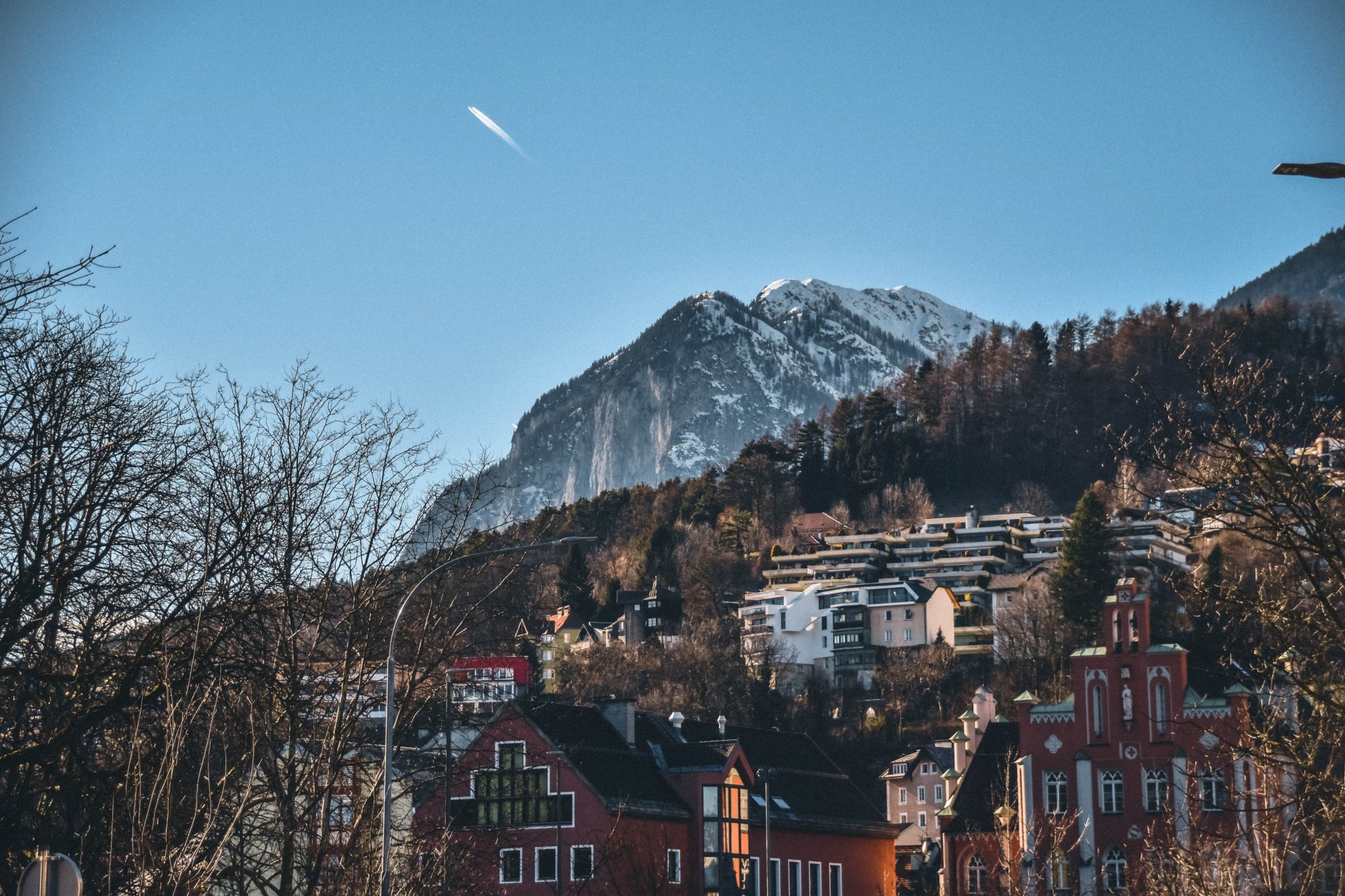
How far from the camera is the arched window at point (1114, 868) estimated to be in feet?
254

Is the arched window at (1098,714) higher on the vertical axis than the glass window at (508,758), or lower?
higher

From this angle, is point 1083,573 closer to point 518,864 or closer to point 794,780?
point 794,780

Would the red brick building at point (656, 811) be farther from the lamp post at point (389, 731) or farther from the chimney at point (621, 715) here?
the lamp post at point (389, 731)

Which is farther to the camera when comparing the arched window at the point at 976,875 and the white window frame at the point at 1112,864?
the arched window at the point at 976,875

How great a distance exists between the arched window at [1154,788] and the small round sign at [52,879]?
70.0 metres

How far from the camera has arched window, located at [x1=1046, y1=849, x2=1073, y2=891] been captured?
197 ft

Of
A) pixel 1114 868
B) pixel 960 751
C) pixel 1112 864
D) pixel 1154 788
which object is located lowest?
pixel 1114 868

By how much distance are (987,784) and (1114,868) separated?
10733mm

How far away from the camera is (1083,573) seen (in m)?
142

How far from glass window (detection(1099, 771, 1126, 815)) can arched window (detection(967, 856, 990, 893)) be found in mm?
7134

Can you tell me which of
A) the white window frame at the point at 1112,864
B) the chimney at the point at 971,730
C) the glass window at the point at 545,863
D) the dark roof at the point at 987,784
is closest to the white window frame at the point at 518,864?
the glass window at the point at 545,863

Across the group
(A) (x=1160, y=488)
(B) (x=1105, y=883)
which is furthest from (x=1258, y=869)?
(A) (x=1160, y=488)

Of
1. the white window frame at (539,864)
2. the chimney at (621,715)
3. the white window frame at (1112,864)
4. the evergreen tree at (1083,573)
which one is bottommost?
the white window frame at (1112,864)

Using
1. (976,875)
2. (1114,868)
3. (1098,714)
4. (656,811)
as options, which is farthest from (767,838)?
(1098,714)
